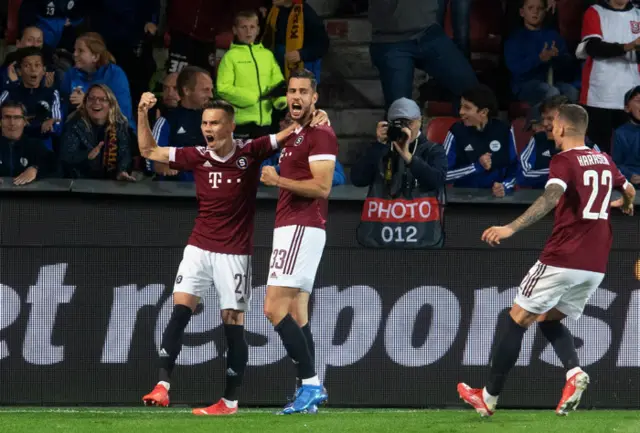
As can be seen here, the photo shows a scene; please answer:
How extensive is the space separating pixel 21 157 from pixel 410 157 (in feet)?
9.46

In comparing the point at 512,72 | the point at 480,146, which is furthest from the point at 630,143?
the point at 512,72

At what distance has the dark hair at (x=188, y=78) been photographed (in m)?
11.4

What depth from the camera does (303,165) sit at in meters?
8.93

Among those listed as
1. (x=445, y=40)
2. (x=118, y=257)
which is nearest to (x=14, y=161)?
(x=118, y=257)

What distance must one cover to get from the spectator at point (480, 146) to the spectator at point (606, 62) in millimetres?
1130

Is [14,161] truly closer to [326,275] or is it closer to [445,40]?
[326,275]

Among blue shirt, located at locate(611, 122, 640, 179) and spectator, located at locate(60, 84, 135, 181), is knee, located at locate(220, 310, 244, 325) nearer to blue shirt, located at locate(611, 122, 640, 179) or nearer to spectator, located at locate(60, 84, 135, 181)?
spectator, located at locate(60, 84, 135, 181)

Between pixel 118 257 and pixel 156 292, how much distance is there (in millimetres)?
360

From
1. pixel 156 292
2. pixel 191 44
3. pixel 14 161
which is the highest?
pixel 191 44

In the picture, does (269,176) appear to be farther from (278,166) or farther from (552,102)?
(552,102)

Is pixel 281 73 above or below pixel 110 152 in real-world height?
above

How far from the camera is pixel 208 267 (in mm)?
9055

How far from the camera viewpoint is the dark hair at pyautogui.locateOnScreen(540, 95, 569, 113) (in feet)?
35.3

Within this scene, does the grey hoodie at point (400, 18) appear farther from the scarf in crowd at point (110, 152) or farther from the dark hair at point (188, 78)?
the scarf in crowd at point (110, 152)
